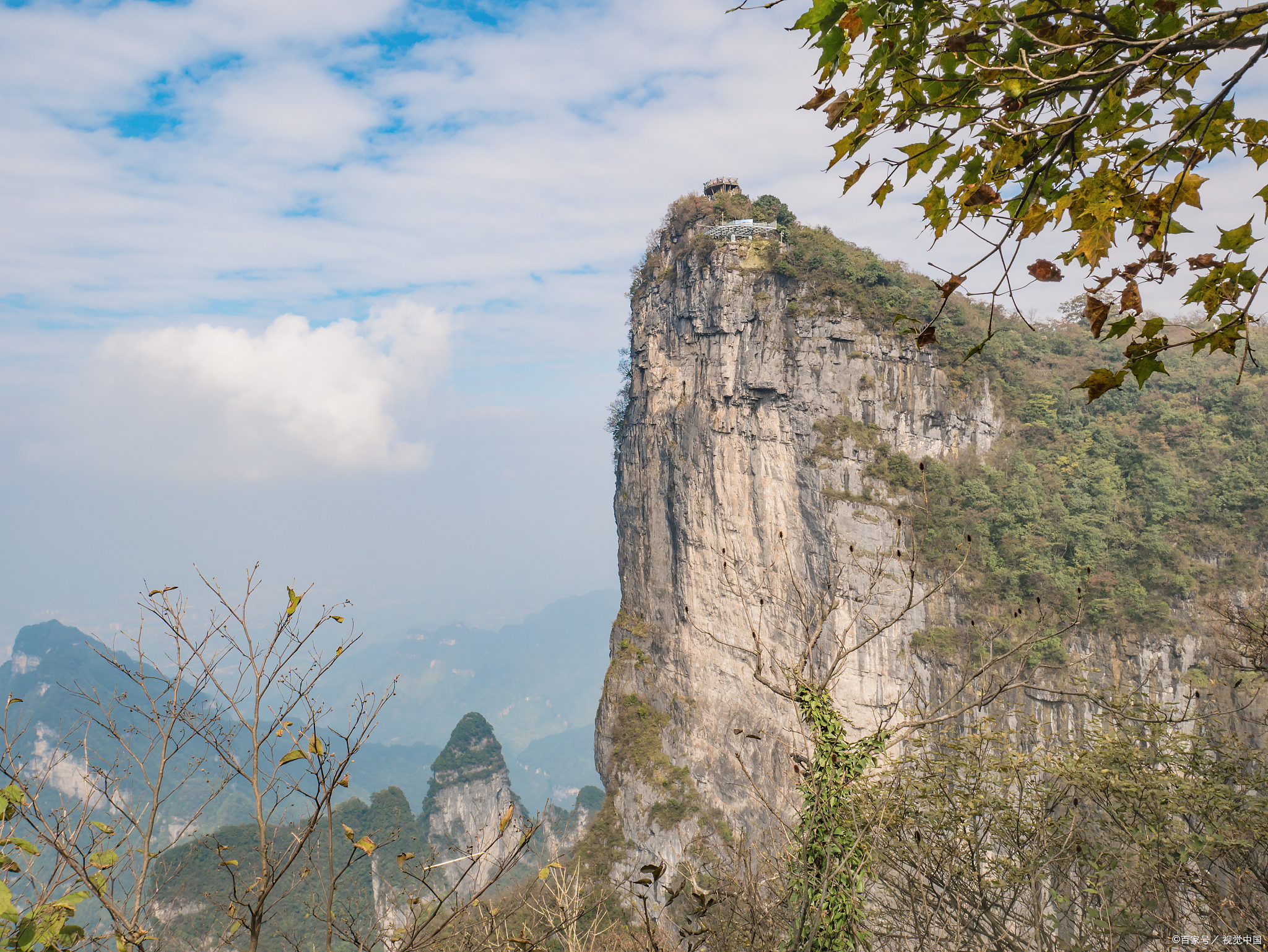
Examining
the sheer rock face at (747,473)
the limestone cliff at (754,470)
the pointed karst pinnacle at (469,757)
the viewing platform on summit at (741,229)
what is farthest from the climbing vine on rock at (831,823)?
the pointed karst pinnacle at (469,757)

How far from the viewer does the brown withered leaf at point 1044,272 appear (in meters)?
2.20

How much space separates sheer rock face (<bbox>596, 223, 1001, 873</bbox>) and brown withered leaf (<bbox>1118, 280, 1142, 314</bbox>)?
21.2 meters

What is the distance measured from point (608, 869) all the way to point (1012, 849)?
68.2 ft

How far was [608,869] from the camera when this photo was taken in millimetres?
23734

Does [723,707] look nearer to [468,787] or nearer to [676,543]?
[676,543]

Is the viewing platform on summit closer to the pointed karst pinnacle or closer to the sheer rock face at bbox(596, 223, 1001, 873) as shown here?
the sheer rock face at bbox(596, 223, 1001, 873)

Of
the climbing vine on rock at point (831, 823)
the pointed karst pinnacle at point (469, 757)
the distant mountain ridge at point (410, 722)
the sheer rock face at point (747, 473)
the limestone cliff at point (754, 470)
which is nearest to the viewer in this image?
the climbing vine on rock at point (831, 823)

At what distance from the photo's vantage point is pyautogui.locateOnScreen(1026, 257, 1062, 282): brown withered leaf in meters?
2.20

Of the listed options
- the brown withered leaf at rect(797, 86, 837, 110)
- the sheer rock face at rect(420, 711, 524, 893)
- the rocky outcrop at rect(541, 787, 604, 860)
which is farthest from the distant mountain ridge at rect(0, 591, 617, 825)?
the rocky outcrop at rect(541, 787, 604, 860)

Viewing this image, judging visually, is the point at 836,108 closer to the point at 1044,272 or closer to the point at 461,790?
the point at 1044,272

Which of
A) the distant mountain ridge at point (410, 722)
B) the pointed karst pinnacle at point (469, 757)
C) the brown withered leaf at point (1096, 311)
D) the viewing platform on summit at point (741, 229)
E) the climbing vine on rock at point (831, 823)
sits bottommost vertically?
the distant mountain ridge at point (410, 722)

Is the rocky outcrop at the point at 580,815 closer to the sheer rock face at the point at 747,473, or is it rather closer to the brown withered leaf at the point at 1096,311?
the sheer rock face at the point at 747,473

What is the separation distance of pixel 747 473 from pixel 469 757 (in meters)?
Result: 36.1

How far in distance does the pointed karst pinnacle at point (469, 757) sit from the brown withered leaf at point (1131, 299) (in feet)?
166
